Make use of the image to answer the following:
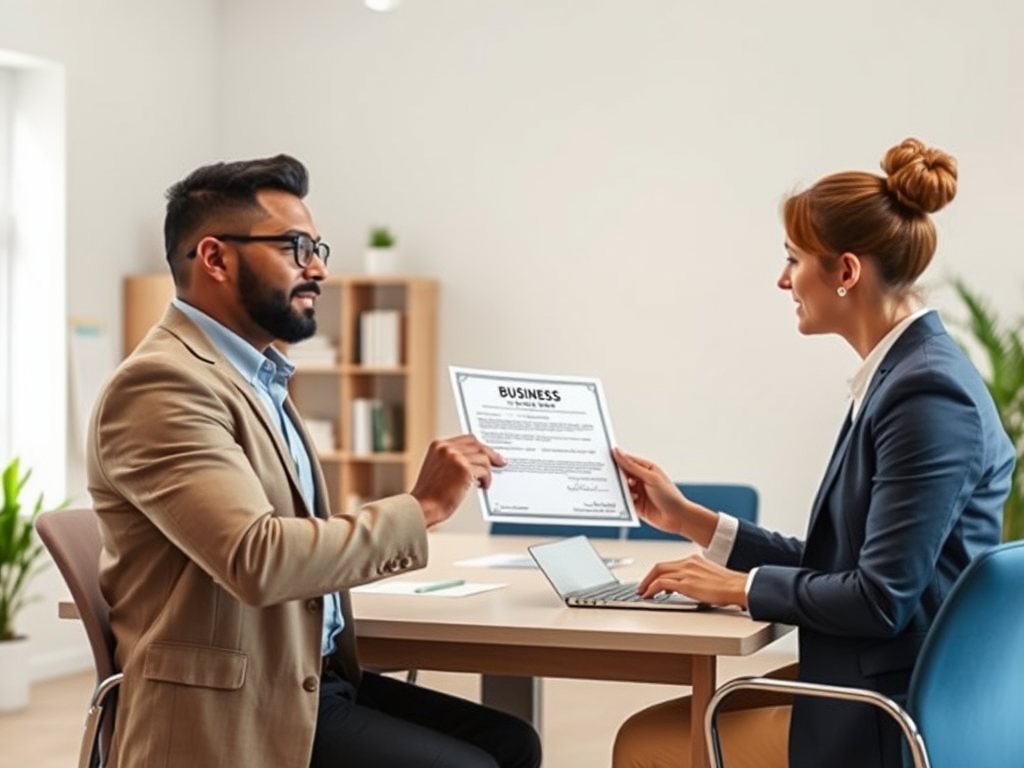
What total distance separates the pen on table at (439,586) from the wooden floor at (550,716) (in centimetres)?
203

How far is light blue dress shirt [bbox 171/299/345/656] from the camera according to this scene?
8.72ft

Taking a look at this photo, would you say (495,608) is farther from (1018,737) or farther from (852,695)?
(1018,737)

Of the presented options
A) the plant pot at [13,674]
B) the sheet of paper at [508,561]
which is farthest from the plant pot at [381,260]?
the sheet of paper at [508,561]

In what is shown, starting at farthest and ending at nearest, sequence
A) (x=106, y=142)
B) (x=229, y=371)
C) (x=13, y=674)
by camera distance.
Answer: (x=106, y=142) → (x=13, y=674) → (x=229, y=371)

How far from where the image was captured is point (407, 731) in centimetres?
266

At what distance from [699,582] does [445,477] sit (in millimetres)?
496

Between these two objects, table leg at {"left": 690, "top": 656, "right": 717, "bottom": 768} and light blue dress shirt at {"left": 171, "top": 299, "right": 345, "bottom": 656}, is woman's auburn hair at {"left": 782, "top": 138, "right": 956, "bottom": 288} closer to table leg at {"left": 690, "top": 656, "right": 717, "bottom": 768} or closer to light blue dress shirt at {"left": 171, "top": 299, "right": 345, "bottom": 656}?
table leg at {"left": 690, "top": 656, "right": 717, "bottom": 768}

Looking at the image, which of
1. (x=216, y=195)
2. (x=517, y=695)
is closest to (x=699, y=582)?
(x=216, y=195)

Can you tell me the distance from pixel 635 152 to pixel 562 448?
453cm

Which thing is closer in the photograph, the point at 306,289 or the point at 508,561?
the point at 306,289

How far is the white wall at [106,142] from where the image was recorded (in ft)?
22.9

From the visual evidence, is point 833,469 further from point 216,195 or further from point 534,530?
point 534,530

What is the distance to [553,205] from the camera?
294 inches

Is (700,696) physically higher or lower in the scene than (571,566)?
lower
